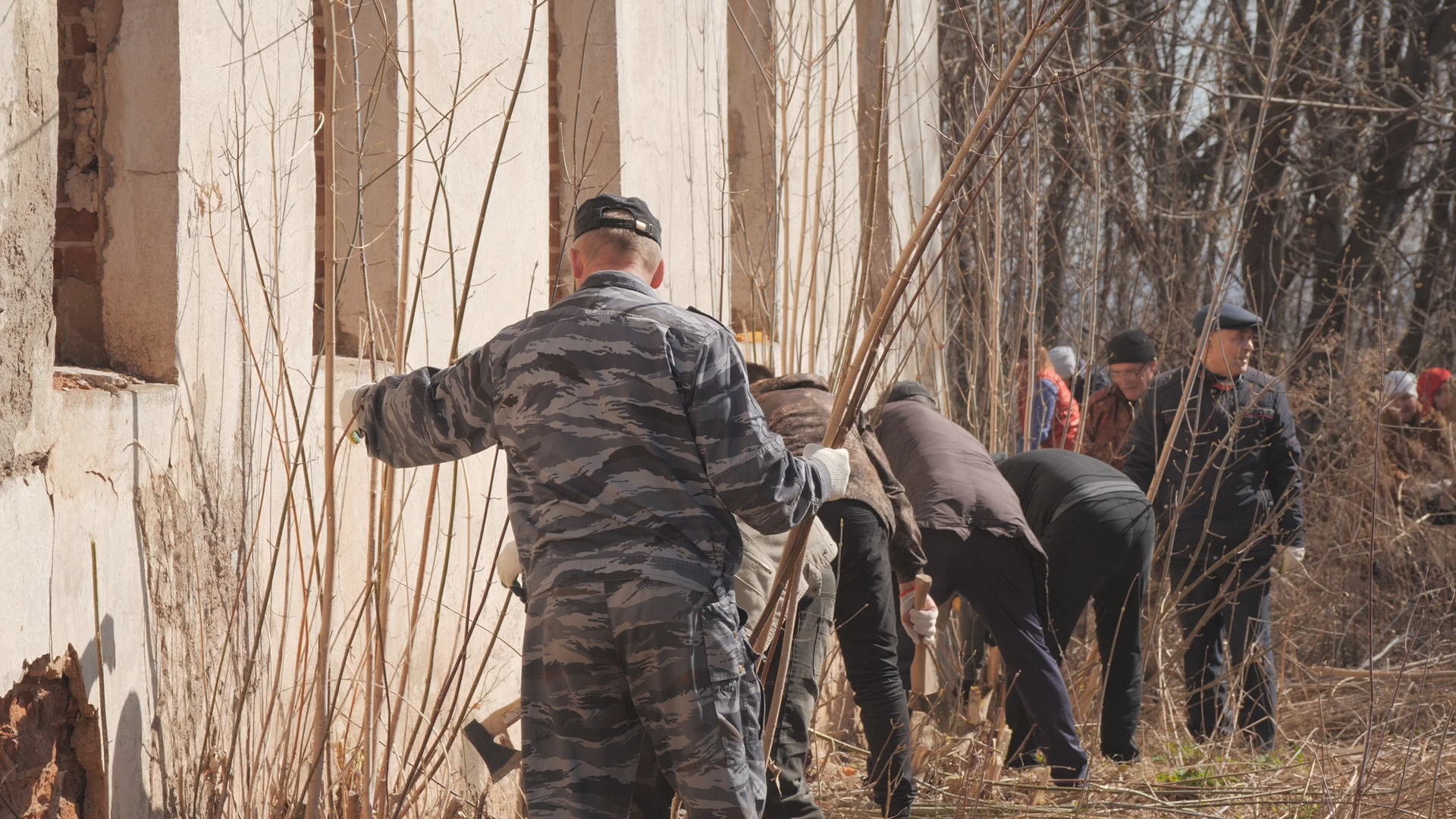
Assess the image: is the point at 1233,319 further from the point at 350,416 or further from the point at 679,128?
the point at 350,416

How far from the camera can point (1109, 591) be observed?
455cm

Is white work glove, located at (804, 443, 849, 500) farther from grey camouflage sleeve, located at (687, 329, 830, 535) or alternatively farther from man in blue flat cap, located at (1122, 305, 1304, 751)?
man in blue flat cap, located at (1122, 305, 1304, 751)

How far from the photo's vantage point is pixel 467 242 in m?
4.02

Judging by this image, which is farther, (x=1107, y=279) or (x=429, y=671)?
(x=1107, y=279)

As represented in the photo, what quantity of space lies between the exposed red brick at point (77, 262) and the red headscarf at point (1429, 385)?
22.0 ft

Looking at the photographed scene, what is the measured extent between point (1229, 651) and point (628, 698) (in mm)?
3268

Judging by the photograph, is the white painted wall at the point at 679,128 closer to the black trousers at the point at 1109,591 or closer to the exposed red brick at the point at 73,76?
the black trousers at the point at 1109,591

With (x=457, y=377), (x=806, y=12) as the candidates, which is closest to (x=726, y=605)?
(x=457, y=377)

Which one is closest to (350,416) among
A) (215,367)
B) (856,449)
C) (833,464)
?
(215,367)

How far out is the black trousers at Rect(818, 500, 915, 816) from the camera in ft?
11.9

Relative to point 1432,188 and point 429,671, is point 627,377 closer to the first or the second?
point 429,671

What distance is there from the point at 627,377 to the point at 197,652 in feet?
3.48

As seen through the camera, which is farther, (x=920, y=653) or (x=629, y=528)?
(x=920, y=653)

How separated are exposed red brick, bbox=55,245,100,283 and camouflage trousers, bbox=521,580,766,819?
46.6 inches
